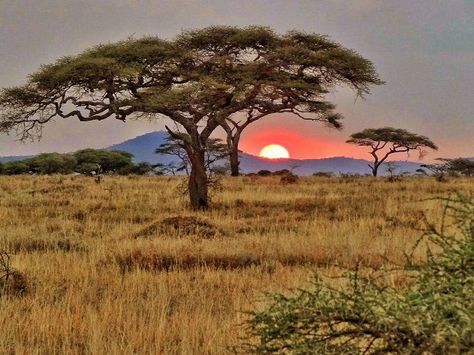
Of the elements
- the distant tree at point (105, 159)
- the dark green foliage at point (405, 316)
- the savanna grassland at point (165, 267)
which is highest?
the distant tree at point (105, 159)

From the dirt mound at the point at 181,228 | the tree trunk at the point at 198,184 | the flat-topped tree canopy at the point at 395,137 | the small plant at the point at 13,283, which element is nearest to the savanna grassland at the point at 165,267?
the dirt mound at the point at 181,228

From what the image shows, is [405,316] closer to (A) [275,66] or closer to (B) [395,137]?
(A) [275,66]

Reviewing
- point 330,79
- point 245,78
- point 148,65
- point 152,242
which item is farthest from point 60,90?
point 152,242

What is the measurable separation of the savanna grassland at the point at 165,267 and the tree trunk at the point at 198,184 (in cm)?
148

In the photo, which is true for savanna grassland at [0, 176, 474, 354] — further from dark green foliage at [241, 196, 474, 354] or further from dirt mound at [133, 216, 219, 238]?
dark green foliage at [241, 196, 474, 354]

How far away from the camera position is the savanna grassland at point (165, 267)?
4.70m

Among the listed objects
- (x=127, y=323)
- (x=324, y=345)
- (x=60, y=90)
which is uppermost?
(x=60, y=90)

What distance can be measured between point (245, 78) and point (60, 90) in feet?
21.6

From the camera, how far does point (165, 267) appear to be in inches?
312

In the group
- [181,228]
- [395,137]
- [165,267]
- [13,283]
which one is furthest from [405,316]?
[395,137]

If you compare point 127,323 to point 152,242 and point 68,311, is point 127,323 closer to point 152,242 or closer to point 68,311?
point 68,311

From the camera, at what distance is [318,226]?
39.5 feet

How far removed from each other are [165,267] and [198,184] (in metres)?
10.6

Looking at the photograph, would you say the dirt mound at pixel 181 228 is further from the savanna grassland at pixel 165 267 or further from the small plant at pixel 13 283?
the small plant at pixel 13 283
